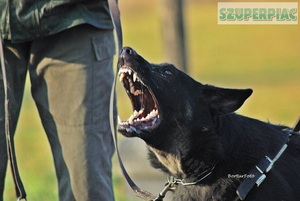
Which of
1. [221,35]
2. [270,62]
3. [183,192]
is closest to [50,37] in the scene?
[183,192]

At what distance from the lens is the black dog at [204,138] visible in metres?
3.91

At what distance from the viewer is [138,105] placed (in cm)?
416

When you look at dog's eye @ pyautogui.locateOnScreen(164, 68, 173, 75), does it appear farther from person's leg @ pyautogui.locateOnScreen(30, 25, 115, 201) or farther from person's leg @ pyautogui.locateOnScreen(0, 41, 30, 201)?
person's leg @ pyautogui.locateOnScreen(0, 41, 30, 201)

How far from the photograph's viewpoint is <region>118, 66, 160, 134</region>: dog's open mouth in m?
3.97

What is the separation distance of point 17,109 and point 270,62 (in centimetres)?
505

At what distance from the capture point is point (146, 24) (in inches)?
584

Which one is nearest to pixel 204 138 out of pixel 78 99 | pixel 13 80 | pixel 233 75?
pixel 78 99

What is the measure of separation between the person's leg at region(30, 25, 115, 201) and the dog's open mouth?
44 centimetres

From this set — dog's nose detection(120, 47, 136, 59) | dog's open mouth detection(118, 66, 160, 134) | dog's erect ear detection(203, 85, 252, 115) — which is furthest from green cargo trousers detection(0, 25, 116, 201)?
dog's erect ear detection(203, 85, 252, 115)

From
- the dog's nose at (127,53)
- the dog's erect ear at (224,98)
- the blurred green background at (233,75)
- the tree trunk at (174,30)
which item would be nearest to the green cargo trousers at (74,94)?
the dog's nose at (127,53)

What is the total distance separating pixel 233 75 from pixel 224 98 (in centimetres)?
588

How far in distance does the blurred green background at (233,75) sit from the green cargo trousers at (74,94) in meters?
1.99

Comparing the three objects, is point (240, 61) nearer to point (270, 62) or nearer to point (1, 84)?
point (270, 62)

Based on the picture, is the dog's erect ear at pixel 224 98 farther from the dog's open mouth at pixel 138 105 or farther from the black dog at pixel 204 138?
the dog's open mouth at pixel 138 105
